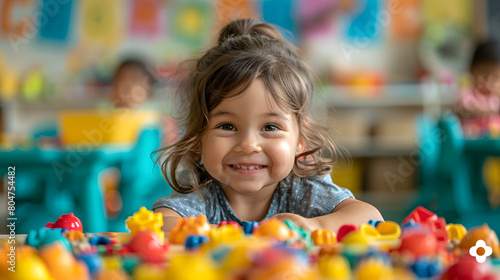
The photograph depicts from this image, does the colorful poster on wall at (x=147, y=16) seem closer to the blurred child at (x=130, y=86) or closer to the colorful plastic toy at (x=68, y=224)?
the blurred child at (x=130, y=86)

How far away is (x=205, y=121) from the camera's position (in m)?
0.93

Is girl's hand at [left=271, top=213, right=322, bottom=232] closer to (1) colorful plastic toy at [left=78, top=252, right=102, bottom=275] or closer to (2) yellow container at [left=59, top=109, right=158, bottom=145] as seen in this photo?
(1) colorful plastic toy at [left=78, top=252, right=102, bottom=275]

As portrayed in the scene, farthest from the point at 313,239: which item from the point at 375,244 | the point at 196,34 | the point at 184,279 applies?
the point at 196,34

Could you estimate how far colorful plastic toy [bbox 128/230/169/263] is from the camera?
1.46 ft

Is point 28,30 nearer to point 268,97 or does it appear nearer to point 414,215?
point 268,97

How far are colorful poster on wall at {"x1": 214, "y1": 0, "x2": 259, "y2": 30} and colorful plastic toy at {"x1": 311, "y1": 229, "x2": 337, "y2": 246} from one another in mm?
3805

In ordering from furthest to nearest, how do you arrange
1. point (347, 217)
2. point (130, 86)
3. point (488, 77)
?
1. point (130, 86)
2. point (488, 77)
3. point (347, 217)

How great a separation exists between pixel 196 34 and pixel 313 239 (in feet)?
12.9

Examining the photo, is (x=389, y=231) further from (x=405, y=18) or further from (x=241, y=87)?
(x=405, y=18)

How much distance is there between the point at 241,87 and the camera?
2.88 feet

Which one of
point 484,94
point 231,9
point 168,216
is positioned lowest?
point 168,216

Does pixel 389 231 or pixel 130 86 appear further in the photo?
pixel 130 86

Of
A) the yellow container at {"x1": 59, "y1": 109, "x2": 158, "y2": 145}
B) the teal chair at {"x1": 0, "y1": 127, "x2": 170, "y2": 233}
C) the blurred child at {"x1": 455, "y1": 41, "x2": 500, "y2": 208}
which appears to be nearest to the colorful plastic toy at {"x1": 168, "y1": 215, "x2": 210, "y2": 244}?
the teal chair at {"x1": 0, "y1": 127, "x2": 170, "y2": 233}

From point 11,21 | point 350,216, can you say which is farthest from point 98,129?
point 11,21
